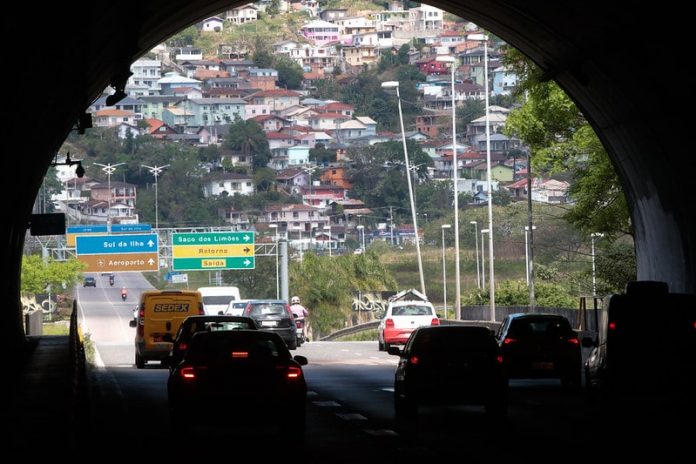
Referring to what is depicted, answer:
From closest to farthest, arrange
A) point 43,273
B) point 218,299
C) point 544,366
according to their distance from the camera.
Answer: point 544,366 < point 218,299 < point 43,273

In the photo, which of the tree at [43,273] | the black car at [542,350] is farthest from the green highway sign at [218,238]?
the black car at [542,350]

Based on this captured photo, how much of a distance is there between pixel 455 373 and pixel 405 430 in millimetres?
2205

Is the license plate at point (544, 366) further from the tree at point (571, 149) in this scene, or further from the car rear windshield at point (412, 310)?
the car rear windshield at point (412, 310)

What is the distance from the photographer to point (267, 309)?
50062 mm

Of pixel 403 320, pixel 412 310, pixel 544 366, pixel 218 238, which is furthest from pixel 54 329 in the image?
pixel 544 366

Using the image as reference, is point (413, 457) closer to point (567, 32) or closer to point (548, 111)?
point (567, 32)

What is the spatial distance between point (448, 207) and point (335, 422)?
559ft

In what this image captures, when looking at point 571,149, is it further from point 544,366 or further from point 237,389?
point 237,389

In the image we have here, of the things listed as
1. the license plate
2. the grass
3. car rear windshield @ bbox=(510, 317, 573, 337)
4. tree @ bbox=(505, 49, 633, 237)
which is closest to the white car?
tree @ bbox=(505, 49, 633, 237)

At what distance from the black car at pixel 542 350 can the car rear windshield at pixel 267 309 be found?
1978cm

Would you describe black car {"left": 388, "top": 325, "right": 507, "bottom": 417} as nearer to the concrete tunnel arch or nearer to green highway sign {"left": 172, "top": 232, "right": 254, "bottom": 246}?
the concrete tunnel arch

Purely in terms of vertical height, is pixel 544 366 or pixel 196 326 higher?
pixel 196 326

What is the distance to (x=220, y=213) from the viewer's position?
18938cm

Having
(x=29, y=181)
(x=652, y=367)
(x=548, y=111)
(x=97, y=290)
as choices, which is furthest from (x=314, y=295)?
(x=652, y=367)
